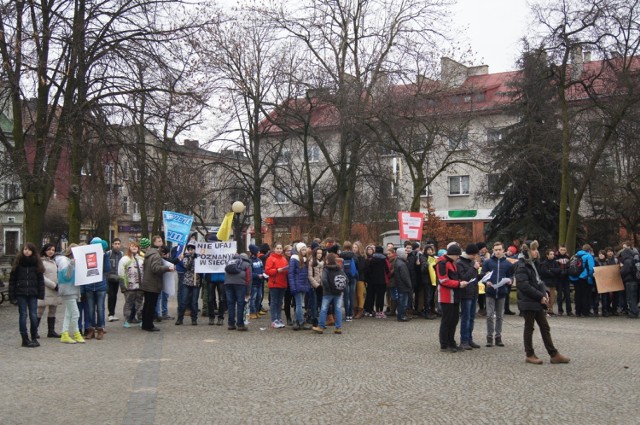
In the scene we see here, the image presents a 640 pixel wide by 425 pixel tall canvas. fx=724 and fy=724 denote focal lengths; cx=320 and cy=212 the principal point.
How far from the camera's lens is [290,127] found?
29.1 meters

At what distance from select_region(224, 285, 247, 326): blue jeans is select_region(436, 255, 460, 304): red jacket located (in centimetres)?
451

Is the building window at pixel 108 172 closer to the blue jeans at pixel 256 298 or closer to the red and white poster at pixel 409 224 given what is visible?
the blue jeans at pixel 256 298

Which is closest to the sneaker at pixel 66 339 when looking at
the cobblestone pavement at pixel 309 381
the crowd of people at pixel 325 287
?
the crowd of people at pixel 325 287

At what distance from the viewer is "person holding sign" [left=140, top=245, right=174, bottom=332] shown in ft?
47.8

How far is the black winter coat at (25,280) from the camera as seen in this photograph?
40.2ft

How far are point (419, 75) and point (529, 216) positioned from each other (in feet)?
45.9

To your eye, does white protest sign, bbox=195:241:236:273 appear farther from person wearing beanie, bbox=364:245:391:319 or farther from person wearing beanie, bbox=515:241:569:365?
person wearing beanie, bbox=515:241:569:365

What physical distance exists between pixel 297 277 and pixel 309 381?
5.66 meters

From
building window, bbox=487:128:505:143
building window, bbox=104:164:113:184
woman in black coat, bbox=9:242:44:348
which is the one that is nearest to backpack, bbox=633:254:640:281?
woman in black coat, bbox=9:242:44:348

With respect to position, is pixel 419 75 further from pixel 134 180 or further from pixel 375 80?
pixel 134 180

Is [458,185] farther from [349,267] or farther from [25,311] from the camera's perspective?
[25,311]

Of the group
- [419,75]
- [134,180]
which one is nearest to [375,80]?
[419,75]

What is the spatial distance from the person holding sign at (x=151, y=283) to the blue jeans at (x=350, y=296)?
14.3 ft

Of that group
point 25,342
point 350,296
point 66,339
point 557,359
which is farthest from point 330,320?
point 25,342
